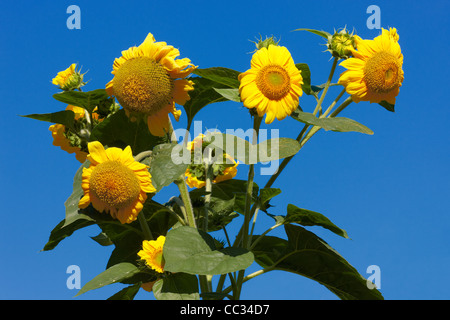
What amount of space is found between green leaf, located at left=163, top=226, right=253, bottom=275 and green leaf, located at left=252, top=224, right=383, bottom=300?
0.32 meters

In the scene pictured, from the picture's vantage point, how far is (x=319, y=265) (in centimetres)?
241

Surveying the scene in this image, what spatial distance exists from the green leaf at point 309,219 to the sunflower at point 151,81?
0.58 metres

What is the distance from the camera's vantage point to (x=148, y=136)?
2318 mm

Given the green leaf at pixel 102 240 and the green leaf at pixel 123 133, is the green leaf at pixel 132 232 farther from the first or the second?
the green leaf at pixel 123 133

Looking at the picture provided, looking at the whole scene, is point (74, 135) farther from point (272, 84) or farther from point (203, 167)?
point (272, 84)

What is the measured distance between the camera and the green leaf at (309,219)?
2.17 meters

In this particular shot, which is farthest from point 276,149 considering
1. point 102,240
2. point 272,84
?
point 102,240

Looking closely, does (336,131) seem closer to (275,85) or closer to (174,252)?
(275,85)

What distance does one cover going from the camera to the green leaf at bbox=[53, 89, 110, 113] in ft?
7.52

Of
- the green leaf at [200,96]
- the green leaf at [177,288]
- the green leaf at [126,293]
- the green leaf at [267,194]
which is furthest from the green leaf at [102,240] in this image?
the green leaf at [267,194]

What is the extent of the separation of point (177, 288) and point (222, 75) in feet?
→ 2.55

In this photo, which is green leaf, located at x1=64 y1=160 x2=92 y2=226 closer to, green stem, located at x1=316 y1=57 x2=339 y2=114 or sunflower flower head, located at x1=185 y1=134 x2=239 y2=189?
sunflower flower head, located at x1=185 y1=134 x2=239 y2=189

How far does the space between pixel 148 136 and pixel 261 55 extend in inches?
22.5
